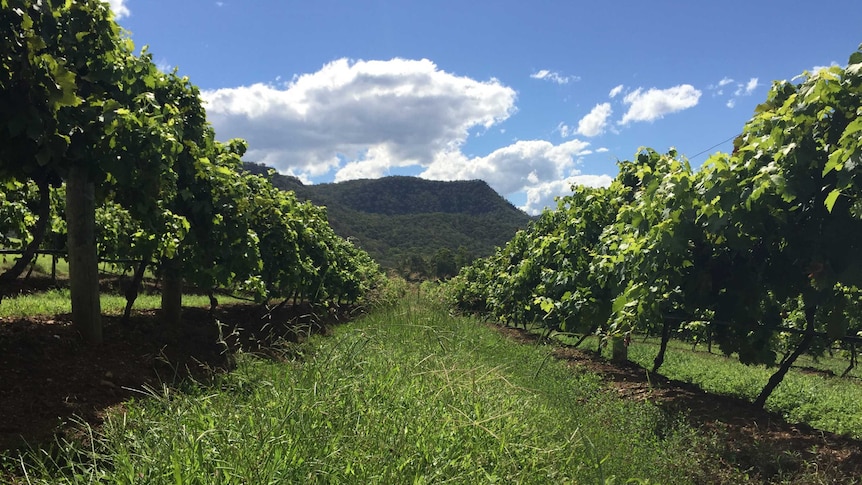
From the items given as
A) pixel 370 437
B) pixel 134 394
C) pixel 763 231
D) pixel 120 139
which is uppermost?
pixel 120 139

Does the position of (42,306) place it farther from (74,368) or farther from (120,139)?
(120,139)

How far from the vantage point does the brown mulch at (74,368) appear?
A: 3850 mm

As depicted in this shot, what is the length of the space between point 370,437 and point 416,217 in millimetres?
121411

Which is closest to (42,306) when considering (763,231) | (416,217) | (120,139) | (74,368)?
(74,368)

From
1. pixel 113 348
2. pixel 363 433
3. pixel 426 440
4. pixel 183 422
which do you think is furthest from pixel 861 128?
pixel 113 348

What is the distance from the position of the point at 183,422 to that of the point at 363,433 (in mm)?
1206

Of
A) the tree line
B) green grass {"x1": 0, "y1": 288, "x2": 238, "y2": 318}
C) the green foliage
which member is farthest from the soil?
green grass {"x1": 0, "y1": 288, "x2": 238, "y2": 318}

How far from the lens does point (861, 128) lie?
364 cm

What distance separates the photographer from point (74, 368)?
16.7 ft

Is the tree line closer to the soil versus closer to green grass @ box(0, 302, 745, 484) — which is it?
the soil

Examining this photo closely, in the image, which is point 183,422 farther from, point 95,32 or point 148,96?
point 95,32

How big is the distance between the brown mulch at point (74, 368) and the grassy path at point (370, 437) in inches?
13.1

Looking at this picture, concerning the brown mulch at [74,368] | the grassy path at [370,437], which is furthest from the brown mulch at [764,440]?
the brown mulch at [74,368]

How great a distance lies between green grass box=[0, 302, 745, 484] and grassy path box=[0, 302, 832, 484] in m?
0.01
